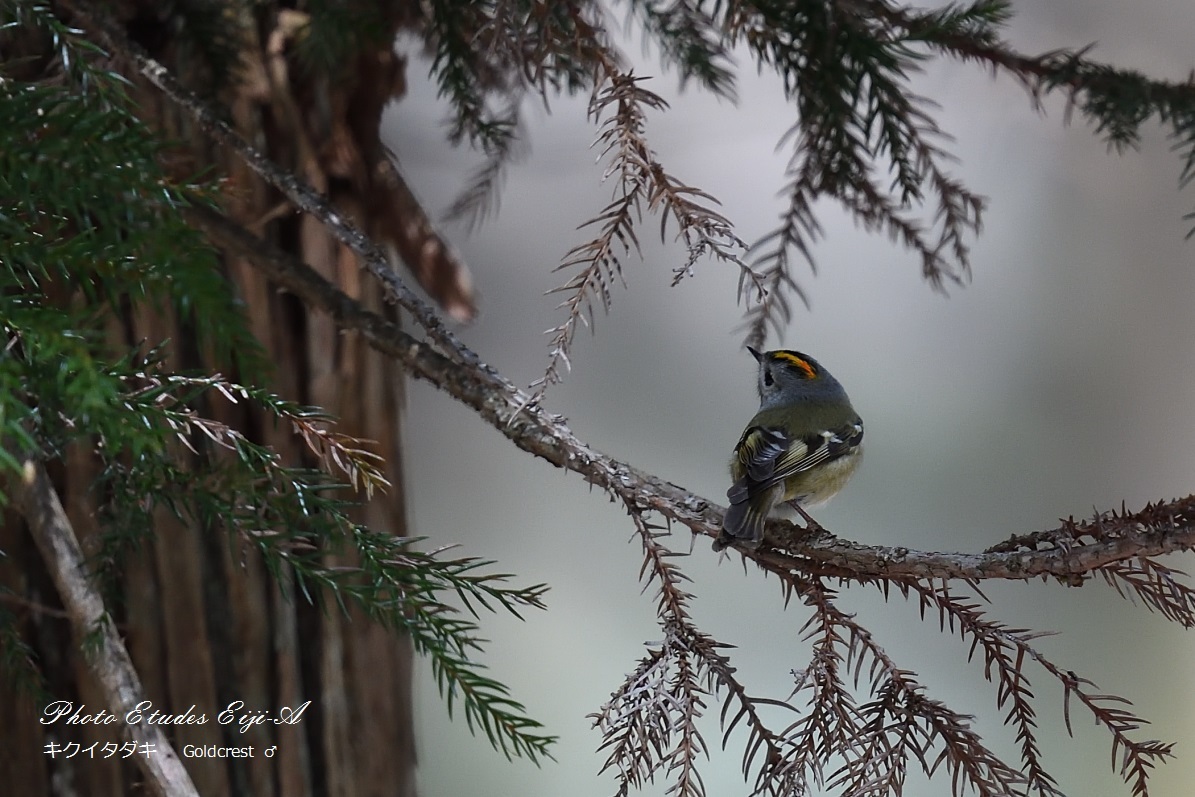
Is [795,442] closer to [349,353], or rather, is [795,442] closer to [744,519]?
[744,519]

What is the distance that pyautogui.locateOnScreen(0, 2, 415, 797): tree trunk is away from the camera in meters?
0.87

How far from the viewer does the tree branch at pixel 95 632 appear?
58 centimetres

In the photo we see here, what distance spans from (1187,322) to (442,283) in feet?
3.59

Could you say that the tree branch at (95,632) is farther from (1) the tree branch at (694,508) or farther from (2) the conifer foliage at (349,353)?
(1) the tree branch at (694,508)

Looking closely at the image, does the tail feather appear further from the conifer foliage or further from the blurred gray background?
the blurred gray background

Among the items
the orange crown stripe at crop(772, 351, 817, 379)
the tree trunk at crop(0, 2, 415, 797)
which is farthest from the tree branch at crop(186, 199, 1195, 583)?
the orange crown stripe at crop(772, 351, 817, 379)

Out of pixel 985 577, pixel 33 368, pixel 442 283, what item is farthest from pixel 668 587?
pixel 442 283

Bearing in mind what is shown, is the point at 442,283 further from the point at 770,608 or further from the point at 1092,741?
the point at 1092,741

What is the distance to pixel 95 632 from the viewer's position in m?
0.63

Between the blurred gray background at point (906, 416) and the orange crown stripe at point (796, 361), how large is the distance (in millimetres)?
440

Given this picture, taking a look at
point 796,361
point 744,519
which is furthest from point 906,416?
point 744,519

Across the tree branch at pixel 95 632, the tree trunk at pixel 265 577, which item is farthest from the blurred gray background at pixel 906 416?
the tree branch at pixel 95 632

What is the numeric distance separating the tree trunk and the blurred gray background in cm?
36

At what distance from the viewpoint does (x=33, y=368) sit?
16.1 inches
